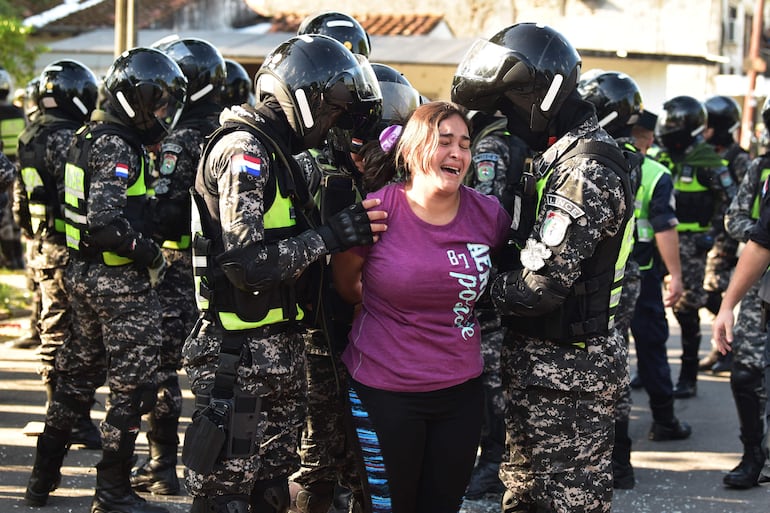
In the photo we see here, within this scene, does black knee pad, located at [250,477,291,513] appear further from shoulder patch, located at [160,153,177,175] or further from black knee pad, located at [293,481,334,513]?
shoulder patch, located at [160,153,177,175]

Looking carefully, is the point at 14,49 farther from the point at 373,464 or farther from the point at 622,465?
the point at 373,464

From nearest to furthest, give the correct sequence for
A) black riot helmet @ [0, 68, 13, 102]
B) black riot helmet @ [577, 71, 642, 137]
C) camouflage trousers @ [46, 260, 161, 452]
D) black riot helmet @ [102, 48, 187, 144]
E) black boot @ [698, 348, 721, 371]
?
1. camouflage trousers @ [46, 260, 161, 452]
2. black riot helmet @ [102, 48, 187, 144]
3. black riot helmet @ [577, 71, 642, 137]
4. black riot helmet @ [0, 68, 13, 102]
5. black boot @ [698, 348, 721, 371]

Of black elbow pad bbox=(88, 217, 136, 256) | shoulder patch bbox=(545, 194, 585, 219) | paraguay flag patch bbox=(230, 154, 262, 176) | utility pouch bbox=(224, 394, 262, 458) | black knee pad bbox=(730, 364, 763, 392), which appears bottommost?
black knee pad bbox=(730, 364, 763, 392)

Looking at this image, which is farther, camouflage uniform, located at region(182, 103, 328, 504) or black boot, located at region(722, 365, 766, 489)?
black boot, located at region(722, 365, 766, 489)

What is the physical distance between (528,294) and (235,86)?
3811mm

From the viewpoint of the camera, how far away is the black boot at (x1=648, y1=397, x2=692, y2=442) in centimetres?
661

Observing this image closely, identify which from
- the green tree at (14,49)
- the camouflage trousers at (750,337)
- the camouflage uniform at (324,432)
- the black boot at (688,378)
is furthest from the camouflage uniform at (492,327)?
the green tree at (14,49)

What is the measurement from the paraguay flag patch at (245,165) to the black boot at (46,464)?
2.33m

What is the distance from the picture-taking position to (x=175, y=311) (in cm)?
578

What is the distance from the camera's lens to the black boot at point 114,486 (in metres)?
4.79

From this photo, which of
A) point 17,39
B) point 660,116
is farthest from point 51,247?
point 17,39

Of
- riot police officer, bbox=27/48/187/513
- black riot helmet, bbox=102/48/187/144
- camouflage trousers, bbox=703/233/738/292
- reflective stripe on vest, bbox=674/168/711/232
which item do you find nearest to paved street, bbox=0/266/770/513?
riot police officer, bbox=27/48/187/513

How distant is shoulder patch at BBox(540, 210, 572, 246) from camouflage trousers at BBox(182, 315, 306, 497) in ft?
3.30

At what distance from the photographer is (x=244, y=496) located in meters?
3.57
